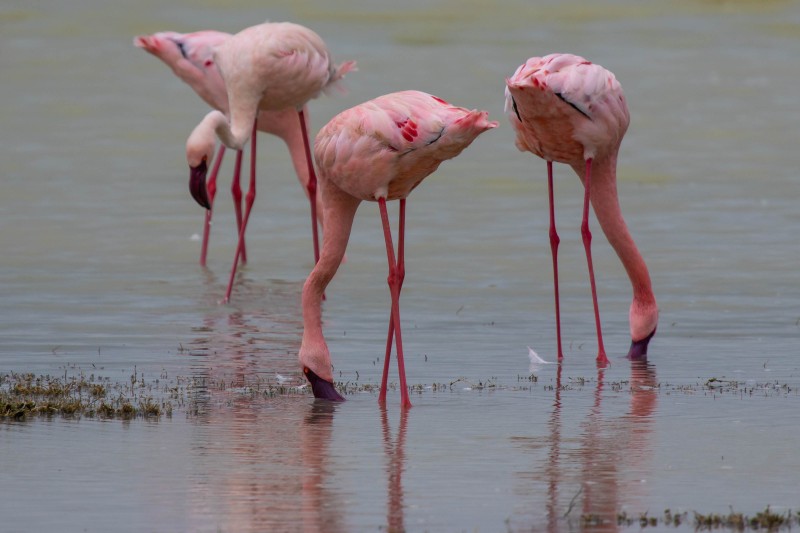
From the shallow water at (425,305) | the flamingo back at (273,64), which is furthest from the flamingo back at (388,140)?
the flamingo back at (273,64)

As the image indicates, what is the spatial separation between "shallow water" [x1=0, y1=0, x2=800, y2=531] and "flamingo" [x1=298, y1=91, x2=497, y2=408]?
0.76 ft

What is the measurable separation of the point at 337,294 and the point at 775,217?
14.0ft

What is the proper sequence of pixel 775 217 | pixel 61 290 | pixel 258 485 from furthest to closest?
pixel 775 217 < pixel 61 290 < pixel 258 485

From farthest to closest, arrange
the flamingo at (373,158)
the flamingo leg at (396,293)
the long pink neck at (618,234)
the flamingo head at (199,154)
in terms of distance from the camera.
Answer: the flamingo head at (199,154)
the long pink neck at (618,234)
the flamingo at (373,158)
the flamingo leg at (396,293)

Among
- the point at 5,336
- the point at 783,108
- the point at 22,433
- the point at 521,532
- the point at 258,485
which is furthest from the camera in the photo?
the point at 783,108

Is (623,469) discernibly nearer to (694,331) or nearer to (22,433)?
(22,433)

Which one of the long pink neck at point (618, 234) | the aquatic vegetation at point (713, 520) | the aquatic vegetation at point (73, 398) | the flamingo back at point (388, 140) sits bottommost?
the aquatic vegetation at point (713, 520)

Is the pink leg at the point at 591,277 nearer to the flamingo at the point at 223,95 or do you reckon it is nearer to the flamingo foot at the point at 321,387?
the flamingo foot at the point at 321,387

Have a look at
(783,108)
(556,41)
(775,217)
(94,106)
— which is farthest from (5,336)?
(556,41)

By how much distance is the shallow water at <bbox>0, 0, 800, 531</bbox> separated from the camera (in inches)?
203

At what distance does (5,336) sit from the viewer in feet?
28.3

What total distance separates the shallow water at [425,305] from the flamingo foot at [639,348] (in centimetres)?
7

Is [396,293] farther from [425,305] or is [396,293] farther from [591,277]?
[425,305]

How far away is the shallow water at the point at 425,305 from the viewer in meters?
5.17
